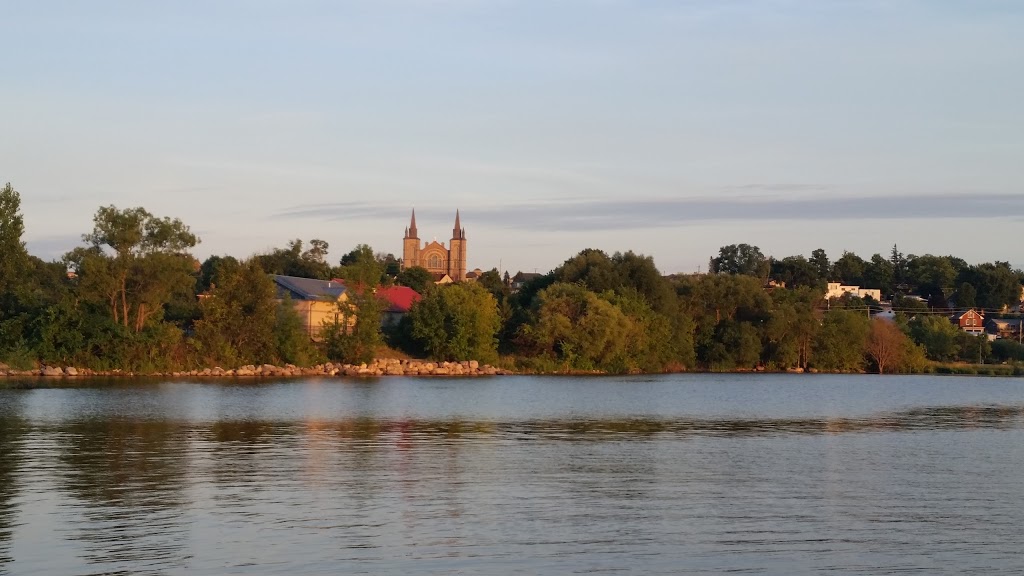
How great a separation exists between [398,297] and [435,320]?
1540cm

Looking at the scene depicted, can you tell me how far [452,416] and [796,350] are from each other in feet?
192

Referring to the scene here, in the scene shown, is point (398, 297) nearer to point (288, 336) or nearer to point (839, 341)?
point (288, 336)

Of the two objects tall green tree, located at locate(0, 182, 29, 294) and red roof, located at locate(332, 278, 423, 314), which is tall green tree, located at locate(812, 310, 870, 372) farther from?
tall green tree, located at locate(0, 182, 29, 294)

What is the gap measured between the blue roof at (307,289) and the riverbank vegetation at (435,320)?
3.79 m

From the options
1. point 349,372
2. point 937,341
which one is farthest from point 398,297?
point 937,341

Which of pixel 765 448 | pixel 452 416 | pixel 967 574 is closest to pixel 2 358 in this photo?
pixel 452 416

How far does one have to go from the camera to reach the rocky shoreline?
6034 centimetres

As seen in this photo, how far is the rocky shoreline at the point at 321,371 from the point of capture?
60.3 m

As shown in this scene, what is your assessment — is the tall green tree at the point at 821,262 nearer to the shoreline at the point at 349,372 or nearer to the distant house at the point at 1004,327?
the distant house at the point at 1004,327

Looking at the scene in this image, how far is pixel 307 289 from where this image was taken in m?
82.1

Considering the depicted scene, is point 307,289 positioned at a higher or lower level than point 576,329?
higher

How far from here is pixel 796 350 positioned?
9044cm

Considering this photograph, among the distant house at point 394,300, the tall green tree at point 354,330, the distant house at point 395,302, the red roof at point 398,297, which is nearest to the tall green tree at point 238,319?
the tall green tree at point 354,330

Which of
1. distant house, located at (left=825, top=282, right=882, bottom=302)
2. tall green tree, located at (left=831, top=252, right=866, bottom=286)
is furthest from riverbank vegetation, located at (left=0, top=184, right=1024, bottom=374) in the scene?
tall green tree, located at (left=831, top=252, right=866, bottom=286)
